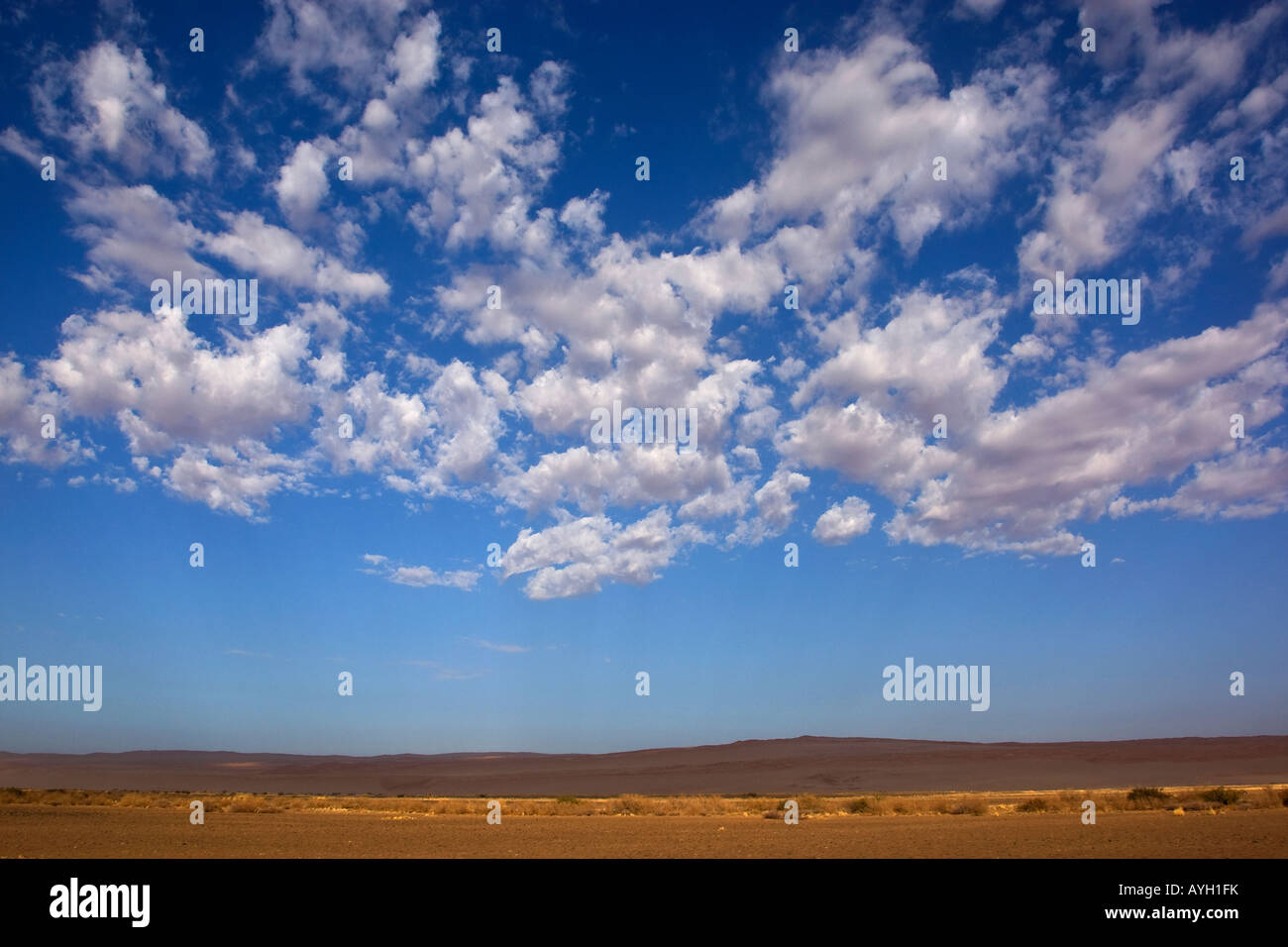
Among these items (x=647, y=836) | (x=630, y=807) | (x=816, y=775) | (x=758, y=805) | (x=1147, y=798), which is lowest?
(x=816, y=775)

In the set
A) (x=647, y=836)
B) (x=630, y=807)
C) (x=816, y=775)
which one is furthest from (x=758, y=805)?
(x=816, y=775)

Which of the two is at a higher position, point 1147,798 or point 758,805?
point 1147,798

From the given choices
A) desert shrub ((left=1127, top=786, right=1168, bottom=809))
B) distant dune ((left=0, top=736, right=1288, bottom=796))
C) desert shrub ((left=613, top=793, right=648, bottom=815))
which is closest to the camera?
desert shrub ((left=1127, top=786, right=1168, bottom=809))

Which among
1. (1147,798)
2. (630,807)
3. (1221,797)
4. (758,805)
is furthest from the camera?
(758,805)

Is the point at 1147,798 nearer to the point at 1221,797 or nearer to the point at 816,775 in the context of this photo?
the point at 1221,797

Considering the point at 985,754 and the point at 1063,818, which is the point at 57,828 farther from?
the point at 985,754

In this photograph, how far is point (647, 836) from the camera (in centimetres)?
1994

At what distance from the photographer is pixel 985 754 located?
8975cm

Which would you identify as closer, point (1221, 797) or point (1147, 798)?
point (1221, 797)

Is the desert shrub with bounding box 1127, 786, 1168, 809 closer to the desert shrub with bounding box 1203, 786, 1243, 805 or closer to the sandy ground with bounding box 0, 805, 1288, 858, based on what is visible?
the desert shrub with bounding box 1203, 786, 1243, 805

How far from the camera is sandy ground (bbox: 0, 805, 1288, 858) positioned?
1538 cm

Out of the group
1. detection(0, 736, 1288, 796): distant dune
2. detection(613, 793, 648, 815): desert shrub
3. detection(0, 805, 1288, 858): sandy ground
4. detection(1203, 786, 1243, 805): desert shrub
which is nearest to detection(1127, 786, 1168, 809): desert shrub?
detection(1203, 786, 1243, 805): desert shrub
